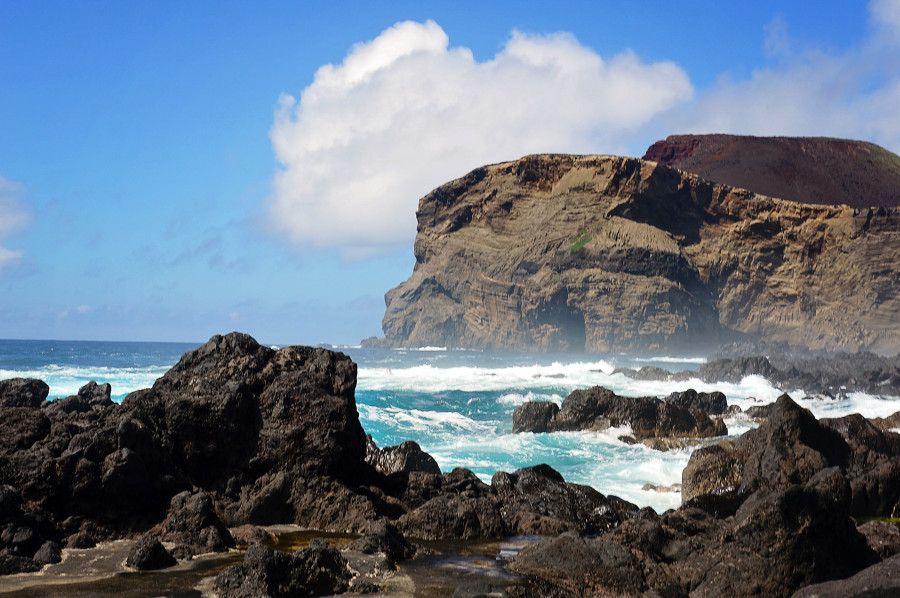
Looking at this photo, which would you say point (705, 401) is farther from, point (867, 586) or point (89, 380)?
point (89, 380)

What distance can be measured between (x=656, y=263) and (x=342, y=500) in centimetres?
7979

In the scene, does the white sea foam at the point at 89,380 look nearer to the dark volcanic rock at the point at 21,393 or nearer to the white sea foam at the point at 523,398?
the dark volcanic rock at the point at 21,393

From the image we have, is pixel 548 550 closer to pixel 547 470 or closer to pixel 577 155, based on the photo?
pixel 547 470

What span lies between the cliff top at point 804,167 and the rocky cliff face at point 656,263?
4085cm

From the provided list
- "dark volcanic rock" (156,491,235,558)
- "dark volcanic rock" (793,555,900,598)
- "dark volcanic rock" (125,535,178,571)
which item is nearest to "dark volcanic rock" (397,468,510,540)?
"dark volcanic rock" (156,491,235,558)

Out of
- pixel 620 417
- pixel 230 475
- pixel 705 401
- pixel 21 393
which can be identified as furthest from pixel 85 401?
pixel 705 401

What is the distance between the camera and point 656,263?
83125 mm

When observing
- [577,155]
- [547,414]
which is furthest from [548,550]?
[577,155]

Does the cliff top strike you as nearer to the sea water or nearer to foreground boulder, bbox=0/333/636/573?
the sea water

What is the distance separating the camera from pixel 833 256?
82.9 meters

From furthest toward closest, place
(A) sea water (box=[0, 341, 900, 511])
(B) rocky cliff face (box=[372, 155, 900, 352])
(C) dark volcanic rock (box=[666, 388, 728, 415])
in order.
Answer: (B) rocky cliff face (box=[372, 155, 900, 352]) < (C) dark volcanic rock (box=[666, 388, 728, 415]) < (A) sea water (box=[0, 341, 900, 511])

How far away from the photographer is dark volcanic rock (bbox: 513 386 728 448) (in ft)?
59.2

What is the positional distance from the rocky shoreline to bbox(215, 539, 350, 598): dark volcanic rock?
12 millimetres

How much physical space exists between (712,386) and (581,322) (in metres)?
52.9
